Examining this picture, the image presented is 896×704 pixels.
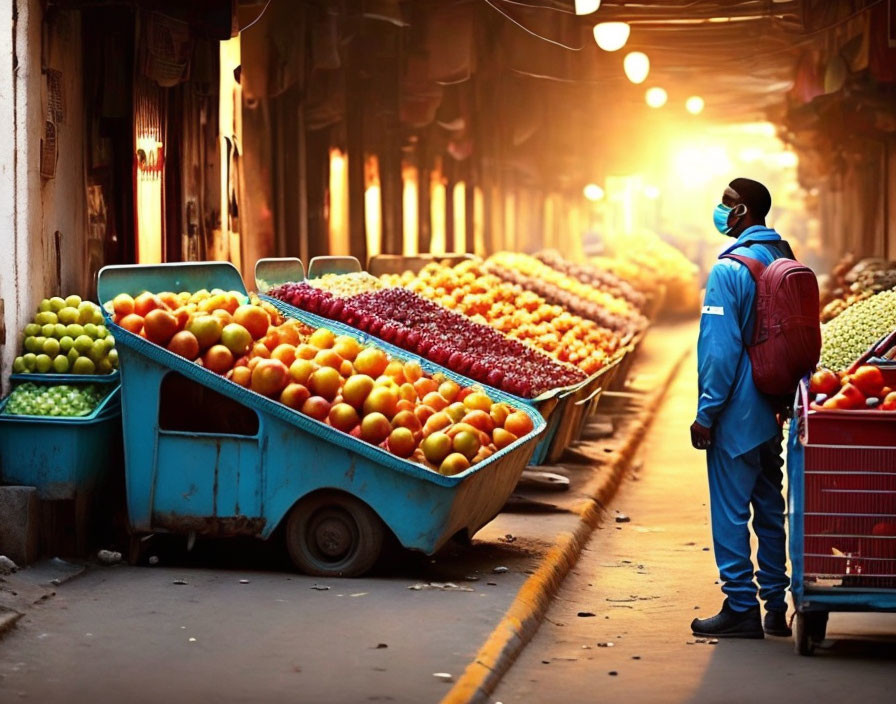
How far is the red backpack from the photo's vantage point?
21.9ft

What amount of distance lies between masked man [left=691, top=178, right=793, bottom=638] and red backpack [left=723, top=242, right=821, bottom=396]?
57 millimetres

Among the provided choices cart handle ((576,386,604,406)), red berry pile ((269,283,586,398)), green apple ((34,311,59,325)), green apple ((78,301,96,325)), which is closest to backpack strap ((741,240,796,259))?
red berry pile ((269,283,586,398))

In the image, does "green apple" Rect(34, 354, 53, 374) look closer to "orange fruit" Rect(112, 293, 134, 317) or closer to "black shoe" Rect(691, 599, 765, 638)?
"orange fruit" Rect(112, 293, 134, 317)

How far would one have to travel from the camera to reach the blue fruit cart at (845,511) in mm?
6227

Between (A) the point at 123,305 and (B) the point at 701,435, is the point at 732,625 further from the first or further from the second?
(A) the point at 123,305

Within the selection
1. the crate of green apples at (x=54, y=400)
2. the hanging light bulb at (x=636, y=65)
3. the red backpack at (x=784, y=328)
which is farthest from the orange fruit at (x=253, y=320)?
the hanging light bulb at (x=636, y=65)

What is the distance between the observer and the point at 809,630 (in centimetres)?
646

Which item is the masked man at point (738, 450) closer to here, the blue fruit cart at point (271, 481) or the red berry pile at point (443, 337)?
the blue fruit cart at point (271, 481)

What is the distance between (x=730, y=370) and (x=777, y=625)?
1253 mm

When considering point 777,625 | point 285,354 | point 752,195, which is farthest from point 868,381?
point 285,354

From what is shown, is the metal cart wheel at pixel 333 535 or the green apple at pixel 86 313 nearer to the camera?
the metal cart wheel at pixel 333 535

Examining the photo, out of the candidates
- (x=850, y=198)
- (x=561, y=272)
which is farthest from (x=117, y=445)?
(x=850, y=198)

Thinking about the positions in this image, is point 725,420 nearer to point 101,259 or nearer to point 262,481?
point 262,481

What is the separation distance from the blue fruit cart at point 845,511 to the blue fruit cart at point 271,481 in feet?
5.93
